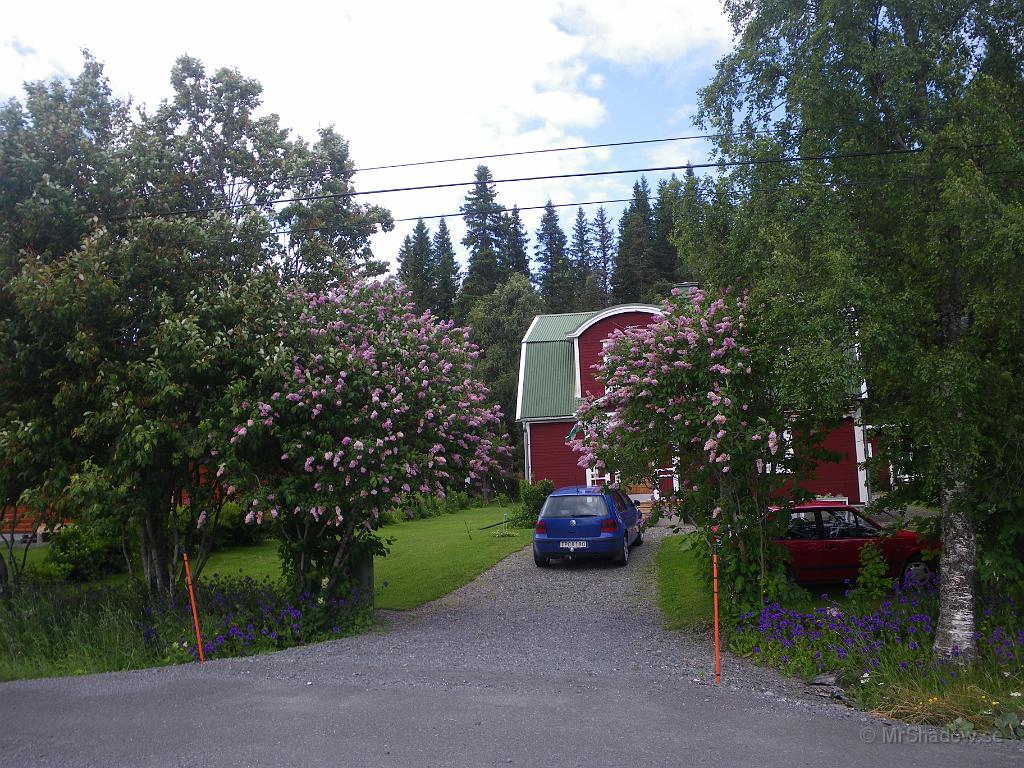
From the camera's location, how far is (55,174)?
383 inches

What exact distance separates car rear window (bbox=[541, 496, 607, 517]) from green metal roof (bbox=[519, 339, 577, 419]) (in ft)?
34.5

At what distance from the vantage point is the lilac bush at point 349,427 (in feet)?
28.7

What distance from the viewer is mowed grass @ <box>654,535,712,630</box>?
9.69 m

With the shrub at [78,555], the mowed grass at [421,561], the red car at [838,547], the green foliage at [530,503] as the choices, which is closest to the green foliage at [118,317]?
the mowed grass at [421,561]

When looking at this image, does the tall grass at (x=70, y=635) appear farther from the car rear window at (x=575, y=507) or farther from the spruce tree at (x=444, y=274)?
the spruce tree at (x=444, y=274)

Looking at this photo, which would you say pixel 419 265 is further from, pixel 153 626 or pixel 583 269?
pixel 153 626

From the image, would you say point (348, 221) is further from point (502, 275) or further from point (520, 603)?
point (502, 275)

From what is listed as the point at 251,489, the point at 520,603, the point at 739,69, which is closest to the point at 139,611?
the point at 251,489

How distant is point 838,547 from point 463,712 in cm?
672

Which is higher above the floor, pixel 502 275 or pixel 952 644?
pixel 502 275

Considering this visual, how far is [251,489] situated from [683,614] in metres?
5.66

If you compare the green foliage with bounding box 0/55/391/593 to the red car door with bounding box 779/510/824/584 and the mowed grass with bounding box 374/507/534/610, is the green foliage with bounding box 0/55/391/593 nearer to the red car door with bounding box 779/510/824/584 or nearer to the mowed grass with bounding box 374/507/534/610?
the mowed grass with bounding box 374/507/534/610

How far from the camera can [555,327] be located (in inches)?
1153

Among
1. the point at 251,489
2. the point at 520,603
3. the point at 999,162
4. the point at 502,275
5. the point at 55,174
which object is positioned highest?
the point at 502,275
